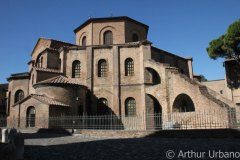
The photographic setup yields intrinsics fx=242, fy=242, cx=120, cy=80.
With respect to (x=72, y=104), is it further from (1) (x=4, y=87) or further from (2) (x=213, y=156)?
(1) (x=4, y=87)

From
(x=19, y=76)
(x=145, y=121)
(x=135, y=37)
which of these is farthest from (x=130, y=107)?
(x=19, y=76)

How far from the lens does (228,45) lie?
26547 mm

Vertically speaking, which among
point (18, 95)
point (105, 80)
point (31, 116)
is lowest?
point (31, 116)

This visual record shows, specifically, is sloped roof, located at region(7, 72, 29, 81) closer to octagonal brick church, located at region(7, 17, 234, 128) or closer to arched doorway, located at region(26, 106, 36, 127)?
octagonal brick church, located at region(7, 17, 234, 128)

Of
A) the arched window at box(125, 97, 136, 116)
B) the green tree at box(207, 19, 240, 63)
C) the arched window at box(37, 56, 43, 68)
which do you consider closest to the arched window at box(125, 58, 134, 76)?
the arched window at box(125, 97, 136, 116)

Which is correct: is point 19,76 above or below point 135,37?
below

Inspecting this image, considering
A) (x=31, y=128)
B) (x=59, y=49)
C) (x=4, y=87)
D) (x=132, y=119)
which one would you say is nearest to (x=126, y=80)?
(x=132, y=119)

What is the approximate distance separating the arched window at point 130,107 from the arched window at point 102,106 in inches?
77.7

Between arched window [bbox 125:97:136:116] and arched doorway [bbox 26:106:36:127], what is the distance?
858cm

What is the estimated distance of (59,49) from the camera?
26344 millimetres

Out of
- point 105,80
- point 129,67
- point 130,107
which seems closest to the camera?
point 130,107

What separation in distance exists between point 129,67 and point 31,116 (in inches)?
415

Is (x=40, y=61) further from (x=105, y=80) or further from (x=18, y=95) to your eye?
(x=105, y=80)

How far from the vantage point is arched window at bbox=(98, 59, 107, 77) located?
2520cm
